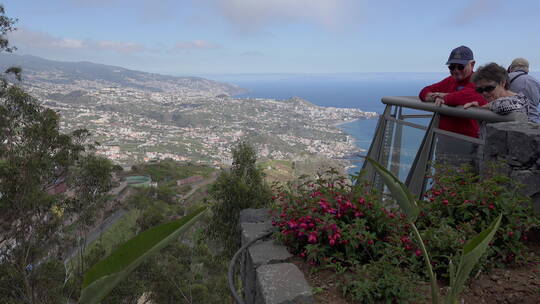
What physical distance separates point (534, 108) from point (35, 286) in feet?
41.0

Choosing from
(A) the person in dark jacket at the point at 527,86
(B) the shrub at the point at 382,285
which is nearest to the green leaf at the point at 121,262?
(B) the shrub at the point at 382,285

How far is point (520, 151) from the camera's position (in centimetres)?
234

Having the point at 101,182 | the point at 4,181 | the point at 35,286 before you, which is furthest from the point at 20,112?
the point at 35,286

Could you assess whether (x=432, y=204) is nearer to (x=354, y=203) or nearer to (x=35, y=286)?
(x=354, y=203)

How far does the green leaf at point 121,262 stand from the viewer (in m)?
0.58

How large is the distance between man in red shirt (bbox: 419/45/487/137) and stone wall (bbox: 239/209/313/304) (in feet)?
5.65

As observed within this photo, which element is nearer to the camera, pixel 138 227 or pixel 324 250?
pixel 324 250

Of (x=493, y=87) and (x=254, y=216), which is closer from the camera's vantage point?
(x=493, y=87)

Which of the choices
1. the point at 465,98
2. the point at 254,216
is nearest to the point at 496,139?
the point at 465,98

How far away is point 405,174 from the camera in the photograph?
3717 mm

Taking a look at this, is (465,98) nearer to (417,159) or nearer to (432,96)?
(432,96)

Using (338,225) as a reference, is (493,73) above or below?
above

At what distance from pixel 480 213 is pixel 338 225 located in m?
0.91

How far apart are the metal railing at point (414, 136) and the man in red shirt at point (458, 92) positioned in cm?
6
